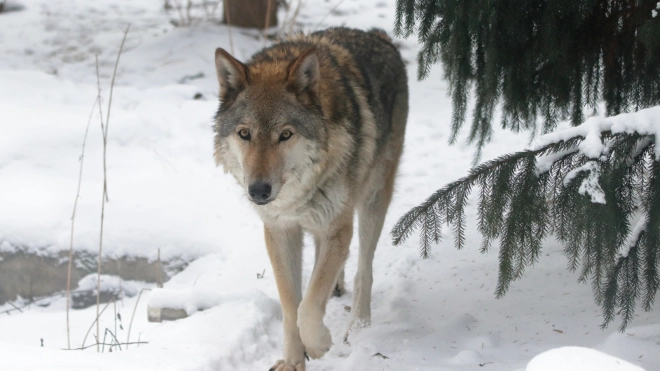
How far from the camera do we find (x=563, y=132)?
2.62 m

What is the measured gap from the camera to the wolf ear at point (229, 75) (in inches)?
132

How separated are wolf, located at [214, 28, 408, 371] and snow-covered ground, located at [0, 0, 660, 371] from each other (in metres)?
0.46

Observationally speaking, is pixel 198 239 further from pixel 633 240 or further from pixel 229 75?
pixel 633 240

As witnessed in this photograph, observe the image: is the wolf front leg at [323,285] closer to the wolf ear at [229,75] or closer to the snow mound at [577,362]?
the wolf ear at [229,75]

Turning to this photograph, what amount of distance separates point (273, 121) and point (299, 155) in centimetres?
21

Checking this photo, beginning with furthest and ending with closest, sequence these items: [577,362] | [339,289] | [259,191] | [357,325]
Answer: [339,289] → [357,325] → [259,191] → [577,362]

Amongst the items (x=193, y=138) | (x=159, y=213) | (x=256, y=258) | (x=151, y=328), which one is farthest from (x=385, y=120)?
(x=193, y=138)

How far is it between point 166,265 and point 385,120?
2350 millimetres

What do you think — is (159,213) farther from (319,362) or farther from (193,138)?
(319,362)

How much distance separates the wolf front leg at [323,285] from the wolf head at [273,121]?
1.21 ft

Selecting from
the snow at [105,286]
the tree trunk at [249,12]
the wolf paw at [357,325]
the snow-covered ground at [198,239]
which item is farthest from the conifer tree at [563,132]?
the tree trunk at [249,12]

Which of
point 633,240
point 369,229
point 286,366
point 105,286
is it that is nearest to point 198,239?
point 105,286

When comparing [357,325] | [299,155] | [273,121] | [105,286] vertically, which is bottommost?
[105,286]

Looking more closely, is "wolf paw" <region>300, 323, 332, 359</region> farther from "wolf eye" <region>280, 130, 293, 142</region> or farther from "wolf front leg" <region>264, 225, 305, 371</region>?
"wolf eye" <region>280, 130, 293, 142</region>
